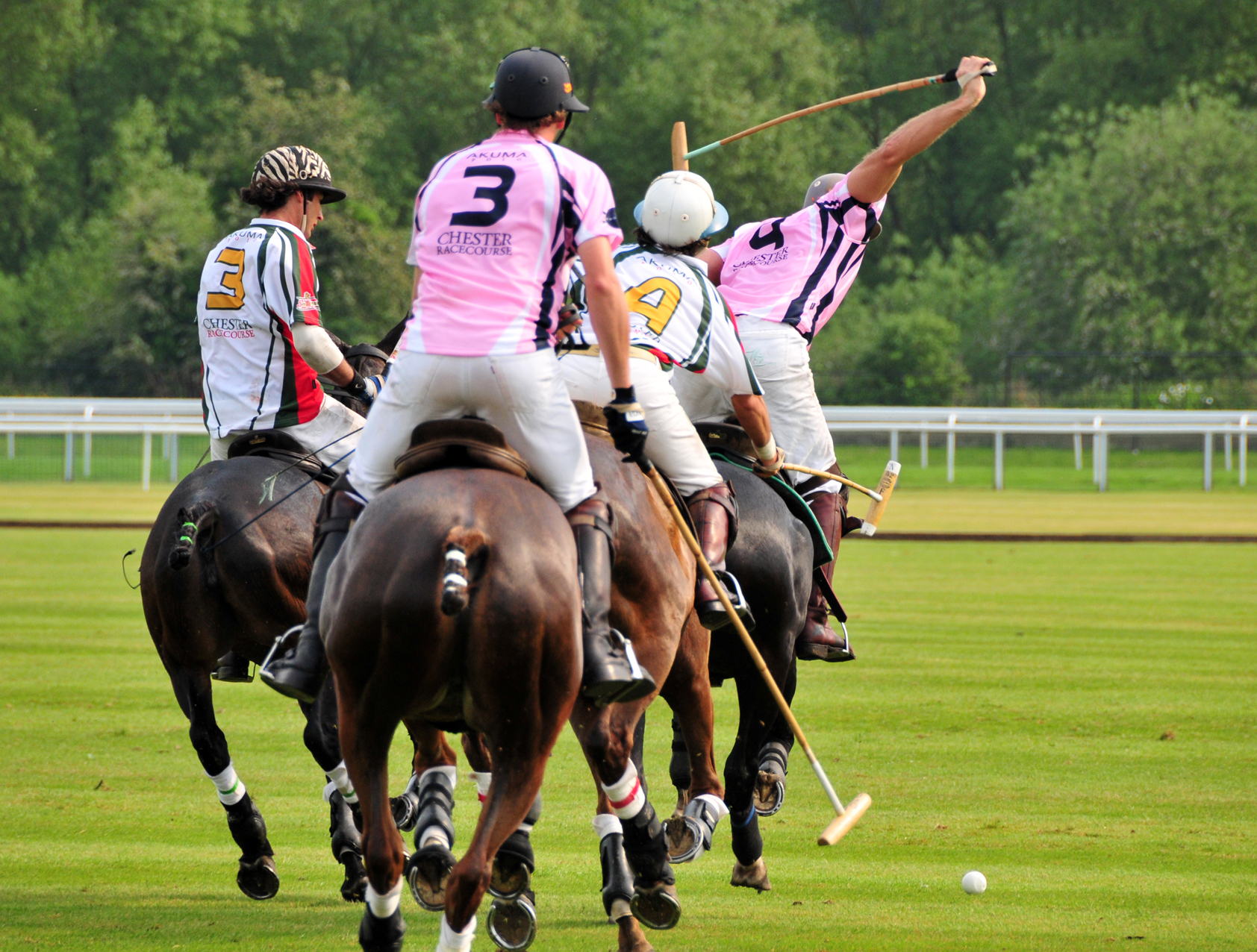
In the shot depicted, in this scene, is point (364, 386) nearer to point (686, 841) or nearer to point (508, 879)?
point (686, 841)

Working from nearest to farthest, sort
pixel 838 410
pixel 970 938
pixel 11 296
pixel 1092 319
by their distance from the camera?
pixel 970 938 → pixel 838 410 → pixel 1092 319 → pixel 11 296

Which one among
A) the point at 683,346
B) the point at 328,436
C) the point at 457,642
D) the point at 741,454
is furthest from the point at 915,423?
the point at 457,642

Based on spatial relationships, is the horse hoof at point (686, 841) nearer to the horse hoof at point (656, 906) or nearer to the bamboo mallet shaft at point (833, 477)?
the horse hoof at point (656, 906)

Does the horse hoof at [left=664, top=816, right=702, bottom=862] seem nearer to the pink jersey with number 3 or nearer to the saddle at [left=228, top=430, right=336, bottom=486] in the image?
the saddle at [left=228, top=430, right=336, bottom=486]

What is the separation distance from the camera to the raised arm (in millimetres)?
7039

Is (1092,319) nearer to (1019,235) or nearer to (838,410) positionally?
(1019,235)

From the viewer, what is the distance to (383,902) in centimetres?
436

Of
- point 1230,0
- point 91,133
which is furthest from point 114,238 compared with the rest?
point 1230,0

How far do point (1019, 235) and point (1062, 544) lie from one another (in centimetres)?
3127

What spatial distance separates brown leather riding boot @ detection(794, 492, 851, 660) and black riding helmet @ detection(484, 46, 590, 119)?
2.70 metres

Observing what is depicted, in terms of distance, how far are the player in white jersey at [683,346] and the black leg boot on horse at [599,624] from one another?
1.14 meters

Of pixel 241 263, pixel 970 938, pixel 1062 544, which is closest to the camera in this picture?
pixel 970 938

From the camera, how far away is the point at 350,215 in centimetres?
4269

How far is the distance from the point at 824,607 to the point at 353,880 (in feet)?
8.15
